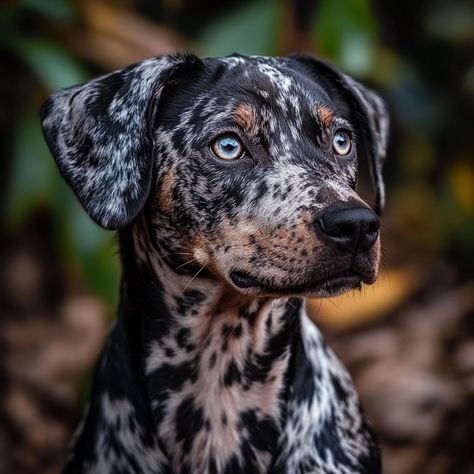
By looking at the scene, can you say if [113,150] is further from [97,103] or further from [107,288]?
[107,288]

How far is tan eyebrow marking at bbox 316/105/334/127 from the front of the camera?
137 inches

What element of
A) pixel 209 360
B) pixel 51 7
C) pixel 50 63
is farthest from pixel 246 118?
pixel 51 7

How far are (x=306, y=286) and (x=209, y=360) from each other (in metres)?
0.52

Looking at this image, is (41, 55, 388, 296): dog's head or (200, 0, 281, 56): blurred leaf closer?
(41, 55, 388, 296): dog's head

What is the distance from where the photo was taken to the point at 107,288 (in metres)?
5.25

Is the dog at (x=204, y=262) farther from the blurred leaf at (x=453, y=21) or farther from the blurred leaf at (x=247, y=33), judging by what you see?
the blurred leaf at (x=453, y=21)

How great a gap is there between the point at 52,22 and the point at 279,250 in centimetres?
352

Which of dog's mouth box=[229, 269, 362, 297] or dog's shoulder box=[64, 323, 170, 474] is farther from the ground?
dog's mouth box=[229, 269, 362, 297]

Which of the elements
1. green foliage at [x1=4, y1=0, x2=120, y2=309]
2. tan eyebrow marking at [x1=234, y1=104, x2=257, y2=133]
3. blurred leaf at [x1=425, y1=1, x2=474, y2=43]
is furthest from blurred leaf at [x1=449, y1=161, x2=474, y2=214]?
tan eyebrow marking at [x1=234, y1=104, x2=257, y2=133]

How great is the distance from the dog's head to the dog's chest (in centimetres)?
27

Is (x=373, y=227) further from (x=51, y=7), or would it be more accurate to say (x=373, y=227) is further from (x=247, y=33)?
(x=51, y=7)

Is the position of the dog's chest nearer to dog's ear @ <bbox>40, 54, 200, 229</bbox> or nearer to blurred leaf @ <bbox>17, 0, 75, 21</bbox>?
dog's ear @ <bbox>40, 54, 200, 229</bbox>

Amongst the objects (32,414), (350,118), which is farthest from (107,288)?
(350,118)

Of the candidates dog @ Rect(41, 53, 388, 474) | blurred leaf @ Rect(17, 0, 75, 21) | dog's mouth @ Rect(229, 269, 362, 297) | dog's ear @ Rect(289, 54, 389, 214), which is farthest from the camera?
blurred leaf @ Rect(17, 0, 75, 21)
